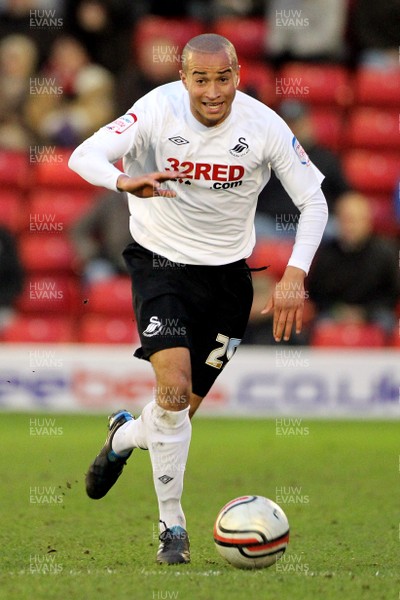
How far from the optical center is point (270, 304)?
5.93 meters

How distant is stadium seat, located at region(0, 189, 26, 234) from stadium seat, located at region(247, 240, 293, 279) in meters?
2.87

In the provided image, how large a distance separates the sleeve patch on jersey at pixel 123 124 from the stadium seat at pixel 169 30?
953 centimetres

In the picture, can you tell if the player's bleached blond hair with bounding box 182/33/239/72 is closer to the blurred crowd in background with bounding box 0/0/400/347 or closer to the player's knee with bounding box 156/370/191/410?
the player's knee with bounding box 156/370/191/410

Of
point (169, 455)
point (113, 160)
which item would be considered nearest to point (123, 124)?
point (113, 160)

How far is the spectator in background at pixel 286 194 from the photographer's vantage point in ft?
44.0

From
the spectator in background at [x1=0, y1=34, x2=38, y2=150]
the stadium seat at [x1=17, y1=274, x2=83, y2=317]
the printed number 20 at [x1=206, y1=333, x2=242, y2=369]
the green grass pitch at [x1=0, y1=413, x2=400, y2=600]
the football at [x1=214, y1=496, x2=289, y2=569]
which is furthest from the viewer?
the spectator in background at [x1=0, y1=34, x2=38, y2=150]

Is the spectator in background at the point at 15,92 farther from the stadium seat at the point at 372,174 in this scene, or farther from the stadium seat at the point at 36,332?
the stadium seat at the point at 372,174

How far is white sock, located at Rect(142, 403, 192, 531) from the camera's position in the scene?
5891 millimetres

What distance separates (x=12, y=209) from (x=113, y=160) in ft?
29.1

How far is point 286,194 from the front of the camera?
523 inches

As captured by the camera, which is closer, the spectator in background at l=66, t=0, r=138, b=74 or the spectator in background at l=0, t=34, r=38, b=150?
the spectator in background at l=0, t=34, r=38, b=150

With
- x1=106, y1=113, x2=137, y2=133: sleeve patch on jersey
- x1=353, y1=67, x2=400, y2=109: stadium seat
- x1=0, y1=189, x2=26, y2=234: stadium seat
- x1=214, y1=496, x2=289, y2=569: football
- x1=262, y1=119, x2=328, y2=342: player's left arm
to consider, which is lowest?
x1=0, y1=189, x2=26, y2=234: stadium seat

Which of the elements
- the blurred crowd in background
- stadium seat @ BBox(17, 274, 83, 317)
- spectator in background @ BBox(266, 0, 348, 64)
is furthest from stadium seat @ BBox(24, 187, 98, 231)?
spectator in background @ BBox(266, 0, 348, 64)

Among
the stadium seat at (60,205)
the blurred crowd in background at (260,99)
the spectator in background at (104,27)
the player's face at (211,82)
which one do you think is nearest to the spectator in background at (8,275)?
the blurred crowd in background at (260,99)
